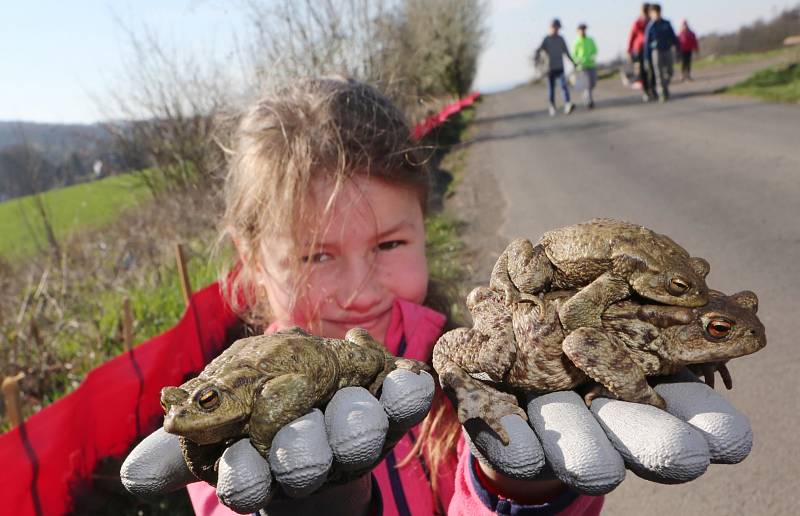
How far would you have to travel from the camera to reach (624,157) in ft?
37.0

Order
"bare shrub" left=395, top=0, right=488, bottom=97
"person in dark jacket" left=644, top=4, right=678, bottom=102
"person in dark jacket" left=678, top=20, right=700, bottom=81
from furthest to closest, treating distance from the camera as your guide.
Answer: "bare shrub" left=395, top=0, right=488, bottom=97 < "person in dark jacket" left=678, top=20, right=700, bottom=81 < "person in dark jacket" left=644, top=4, right=678, bottom=102

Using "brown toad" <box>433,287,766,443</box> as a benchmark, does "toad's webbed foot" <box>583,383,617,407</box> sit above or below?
below

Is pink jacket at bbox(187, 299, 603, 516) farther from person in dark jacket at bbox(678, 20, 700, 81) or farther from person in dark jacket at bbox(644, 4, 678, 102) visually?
person in dark jacket at bbox(678, 20, 700, 81)

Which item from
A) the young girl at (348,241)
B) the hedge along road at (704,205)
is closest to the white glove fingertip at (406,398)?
the young girl at (348,241)

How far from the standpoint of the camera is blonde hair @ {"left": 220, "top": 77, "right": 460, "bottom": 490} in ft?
8.64

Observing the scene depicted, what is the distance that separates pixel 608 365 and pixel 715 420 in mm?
275

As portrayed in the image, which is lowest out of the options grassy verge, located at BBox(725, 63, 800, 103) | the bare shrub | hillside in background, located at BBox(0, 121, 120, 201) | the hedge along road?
the hedge along road

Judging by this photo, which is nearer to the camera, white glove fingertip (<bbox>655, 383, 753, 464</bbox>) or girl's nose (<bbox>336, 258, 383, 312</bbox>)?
white glove fingertip (<bbox>655, 383, 753, 464</bbox>)

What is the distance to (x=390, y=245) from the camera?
2.76 meters

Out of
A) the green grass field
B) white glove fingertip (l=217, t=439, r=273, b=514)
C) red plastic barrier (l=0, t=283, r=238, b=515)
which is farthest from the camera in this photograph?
the green grass field

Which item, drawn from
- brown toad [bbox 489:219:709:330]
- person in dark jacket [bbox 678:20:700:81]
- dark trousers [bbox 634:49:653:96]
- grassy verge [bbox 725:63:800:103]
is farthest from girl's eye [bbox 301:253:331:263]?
person in dark jacket [bbox 678:20:700:81]

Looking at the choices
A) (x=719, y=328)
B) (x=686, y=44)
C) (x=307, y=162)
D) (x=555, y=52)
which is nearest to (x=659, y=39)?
(x=555, y=52)

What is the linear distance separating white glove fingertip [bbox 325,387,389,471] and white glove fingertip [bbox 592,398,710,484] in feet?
1.90

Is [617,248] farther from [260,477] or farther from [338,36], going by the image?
[338,36]
